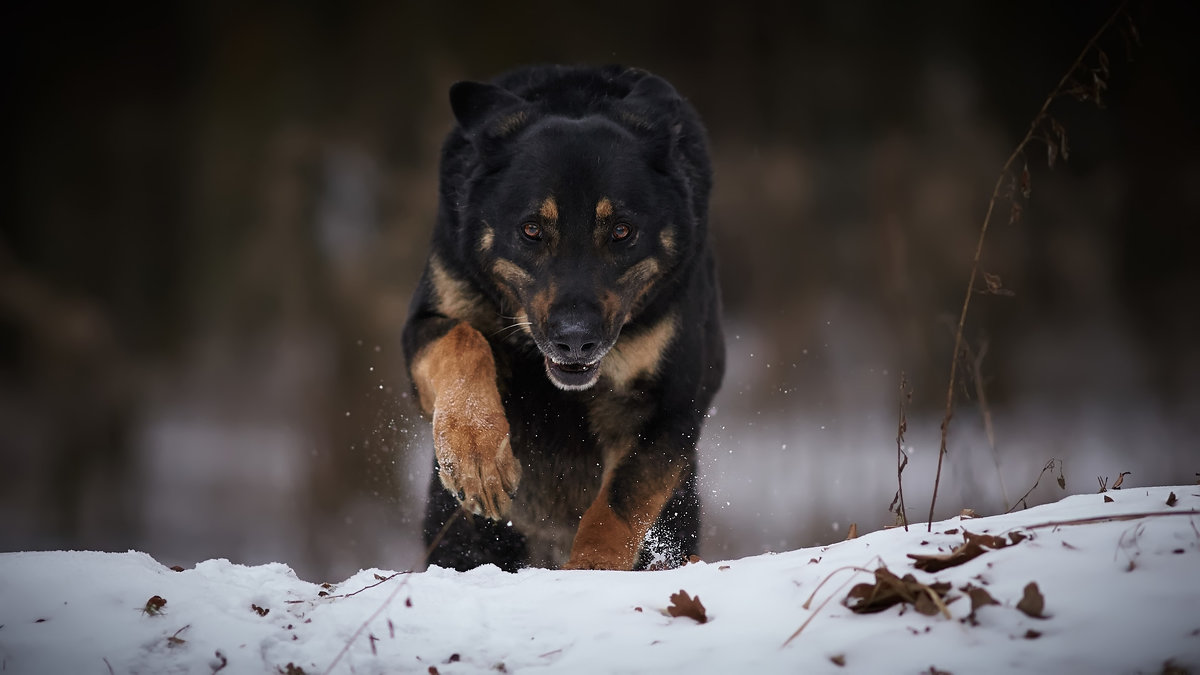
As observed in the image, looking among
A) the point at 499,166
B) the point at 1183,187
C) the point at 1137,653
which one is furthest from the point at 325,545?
the point at 1183,187

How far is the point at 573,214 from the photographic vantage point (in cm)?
411

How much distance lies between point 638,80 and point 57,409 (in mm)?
10297

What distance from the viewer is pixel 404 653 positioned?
7.73 ft

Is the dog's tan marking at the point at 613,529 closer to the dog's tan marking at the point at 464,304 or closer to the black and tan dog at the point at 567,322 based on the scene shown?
the black and tan dog at the point at 567,322

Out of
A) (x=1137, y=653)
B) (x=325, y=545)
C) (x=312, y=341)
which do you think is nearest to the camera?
(x=1137, y=653)


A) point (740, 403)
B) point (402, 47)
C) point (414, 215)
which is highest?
point (402, 47)

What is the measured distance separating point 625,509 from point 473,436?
0.86 metres

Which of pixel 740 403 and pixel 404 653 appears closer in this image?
pixel 404 653

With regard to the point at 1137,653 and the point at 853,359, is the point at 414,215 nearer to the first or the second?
the point at 853,359

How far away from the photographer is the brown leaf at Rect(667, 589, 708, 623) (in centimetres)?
237

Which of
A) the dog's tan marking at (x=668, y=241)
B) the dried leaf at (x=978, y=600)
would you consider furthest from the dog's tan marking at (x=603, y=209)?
the dried leaf at (x=978, y=600)

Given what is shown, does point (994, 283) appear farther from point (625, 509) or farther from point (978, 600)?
point (625, 509)

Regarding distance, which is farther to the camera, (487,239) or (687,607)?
(487,239)

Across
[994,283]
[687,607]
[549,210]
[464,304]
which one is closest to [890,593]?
[687,607]
